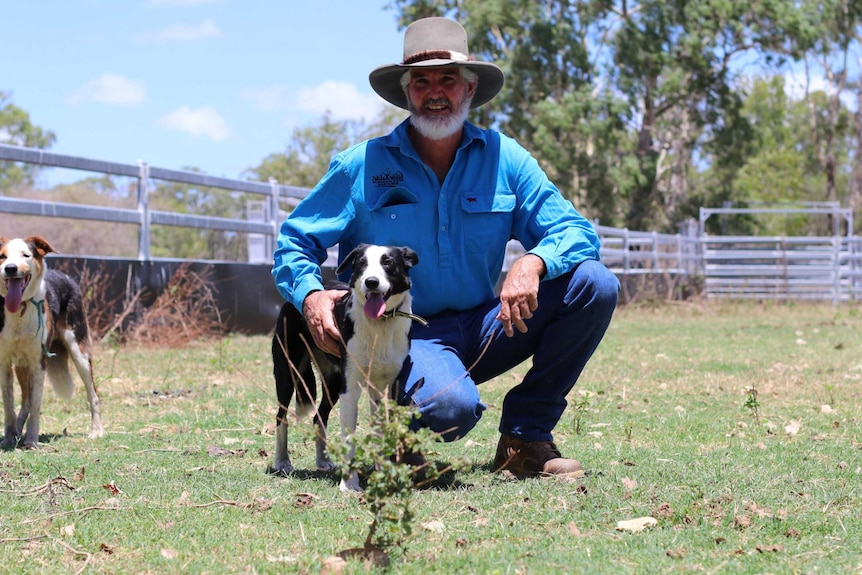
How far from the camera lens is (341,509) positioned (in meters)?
4.09

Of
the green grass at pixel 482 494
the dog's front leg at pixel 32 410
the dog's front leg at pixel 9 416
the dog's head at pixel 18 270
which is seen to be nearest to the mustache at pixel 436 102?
the green grass at pixel 482 494

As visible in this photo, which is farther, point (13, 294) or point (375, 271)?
point (13, 294)

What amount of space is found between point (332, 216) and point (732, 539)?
227cm

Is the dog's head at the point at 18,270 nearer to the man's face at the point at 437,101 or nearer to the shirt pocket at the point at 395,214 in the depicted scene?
the shirt pocket at the point at 395,214

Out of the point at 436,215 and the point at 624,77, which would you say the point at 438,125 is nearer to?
the point at 436,215

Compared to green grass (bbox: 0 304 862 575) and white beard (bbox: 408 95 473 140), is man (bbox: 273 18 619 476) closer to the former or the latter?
white beard (bbox: 408 95 473 140)

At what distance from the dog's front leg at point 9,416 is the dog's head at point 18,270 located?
51 centimetres

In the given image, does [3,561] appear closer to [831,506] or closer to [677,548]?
[677,548]

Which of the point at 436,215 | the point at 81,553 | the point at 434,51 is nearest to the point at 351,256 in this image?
the point at 436,215

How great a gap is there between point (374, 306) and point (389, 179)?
2.38ft

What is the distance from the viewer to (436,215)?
16.0 ft

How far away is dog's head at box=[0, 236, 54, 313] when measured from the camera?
597cm

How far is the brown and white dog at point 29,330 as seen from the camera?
6.00 meters

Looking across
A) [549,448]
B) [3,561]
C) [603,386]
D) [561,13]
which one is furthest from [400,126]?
[561,13]
